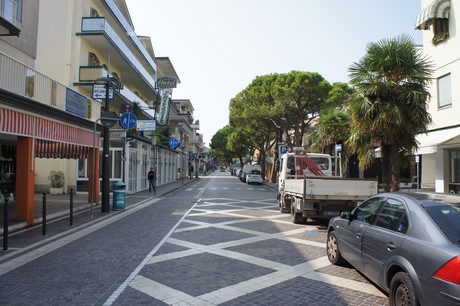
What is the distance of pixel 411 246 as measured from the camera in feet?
13.4

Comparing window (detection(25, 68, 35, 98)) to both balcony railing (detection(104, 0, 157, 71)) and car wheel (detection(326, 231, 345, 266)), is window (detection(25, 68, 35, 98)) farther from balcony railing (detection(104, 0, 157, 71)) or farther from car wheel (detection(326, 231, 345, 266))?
balcony railing (detection(104, 0, 157, 71))

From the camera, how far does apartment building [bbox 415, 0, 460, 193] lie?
16406mm

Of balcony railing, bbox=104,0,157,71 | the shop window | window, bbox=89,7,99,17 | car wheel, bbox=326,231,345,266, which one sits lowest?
car wheel, bbox=326,231,345,266

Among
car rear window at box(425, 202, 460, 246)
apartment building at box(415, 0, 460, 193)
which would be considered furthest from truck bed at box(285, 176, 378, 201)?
car rear window at box(425, 202, 460, 246)

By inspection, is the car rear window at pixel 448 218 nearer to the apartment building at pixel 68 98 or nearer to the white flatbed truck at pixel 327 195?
the white flatbed truck at pixel 327 195

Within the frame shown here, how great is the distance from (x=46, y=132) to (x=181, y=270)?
7.93 m

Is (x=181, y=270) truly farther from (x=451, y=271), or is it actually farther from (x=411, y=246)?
(x=451, y=271)

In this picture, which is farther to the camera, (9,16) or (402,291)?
(9,16)

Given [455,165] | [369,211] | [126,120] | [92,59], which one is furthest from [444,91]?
[92,59]

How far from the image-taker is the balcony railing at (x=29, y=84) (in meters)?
10.1

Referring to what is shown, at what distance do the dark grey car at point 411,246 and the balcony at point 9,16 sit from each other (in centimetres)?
1261

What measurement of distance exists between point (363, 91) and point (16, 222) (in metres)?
11.4

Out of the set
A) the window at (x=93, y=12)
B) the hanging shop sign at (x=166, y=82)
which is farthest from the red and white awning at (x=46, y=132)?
the hanging shop sign at (x=166, y=82)

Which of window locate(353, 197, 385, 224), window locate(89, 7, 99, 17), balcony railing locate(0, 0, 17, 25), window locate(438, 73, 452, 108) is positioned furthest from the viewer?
window locate(89, 7, 99, 17)
